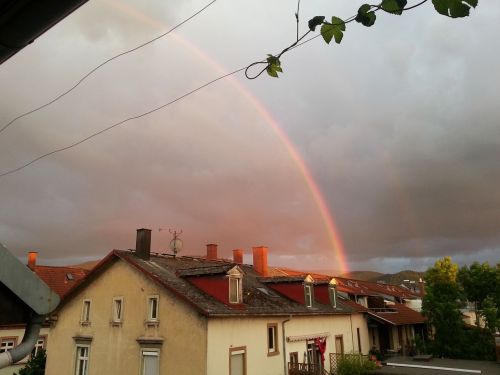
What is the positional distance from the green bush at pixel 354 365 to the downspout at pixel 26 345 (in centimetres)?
2368

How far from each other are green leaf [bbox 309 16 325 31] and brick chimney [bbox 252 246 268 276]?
3121 centimetres

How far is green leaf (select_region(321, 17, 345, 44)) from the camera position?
2027 millimetres

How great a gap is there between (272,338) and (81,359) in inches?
427

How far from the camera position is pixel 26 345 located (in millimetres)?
2871

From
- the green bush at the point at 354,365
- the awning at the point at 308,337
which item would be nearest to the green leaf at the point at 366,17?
the awning at the point at 308,337

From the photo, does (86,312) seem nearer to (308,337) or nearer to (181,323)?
(181,323)

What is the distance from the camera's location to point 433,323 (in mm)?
31875

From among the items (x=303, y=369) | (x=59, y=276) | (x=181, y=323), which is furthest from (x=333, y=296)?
(x=59, y=276)

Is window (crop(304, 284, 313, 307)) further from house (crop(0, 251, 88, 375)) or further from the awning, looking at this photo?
house (crop(0, 251, 88, 375))

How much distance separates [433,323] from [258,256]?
1504cm

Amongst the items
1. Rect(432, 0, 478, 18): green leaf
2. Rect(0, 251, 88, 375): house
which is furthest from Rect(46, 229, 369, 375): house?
Rect(432, 0, 478, 18): green leaf

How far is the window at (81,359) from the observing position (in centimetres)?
2205

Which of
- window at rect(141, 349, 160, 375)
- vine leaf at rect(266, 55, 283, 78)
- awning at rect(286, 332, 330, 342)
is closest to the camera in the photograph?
vine leaf at rect(266, 55, 283, 78)

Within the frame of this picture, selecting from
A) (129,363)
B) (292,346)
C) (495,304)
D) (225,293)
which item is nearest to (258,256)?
(292,346)
